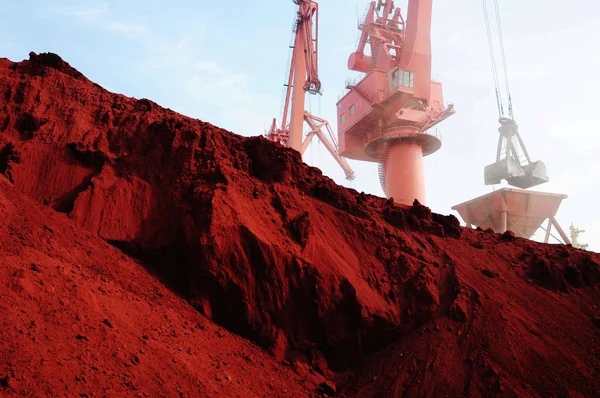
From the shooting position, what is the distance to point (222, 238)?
10.7m

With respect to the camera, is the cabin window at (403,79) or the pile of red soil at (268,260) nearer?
the pile of red soil at (268,260)

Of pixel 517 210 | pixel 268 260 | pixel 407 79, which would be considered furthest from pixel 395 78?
pixel 268 260

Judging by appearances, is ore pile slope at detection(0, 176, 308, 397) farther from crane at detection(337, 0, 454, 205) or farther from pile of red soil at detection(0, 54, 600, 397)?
crane at detection(337, 0, 454, 205)

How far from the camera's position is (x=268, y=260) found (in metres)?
10.8

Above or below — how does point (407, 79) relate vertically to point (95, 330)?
above

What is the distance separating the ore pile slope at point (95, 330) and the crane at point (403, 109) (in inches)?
993

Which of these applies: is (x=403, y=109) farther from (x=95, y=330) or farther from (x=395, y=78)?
(x=95, y=330)

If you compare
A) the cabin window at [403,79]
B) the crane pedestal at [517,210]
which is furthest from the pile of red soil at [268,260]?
the cabin window at [403,79]

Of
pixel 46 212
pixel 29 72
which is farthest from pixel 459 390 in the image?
pixel 29 72

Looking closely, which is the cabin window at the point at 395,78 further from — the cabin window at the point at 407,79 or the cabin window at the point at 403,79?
the cabin window at the point at 407,79

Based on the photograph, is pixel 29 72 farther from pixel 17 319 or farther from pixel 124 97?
pixel 17 319

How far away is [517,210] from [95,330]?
3137cm

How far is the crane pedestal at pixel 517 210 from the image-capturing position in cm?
3359

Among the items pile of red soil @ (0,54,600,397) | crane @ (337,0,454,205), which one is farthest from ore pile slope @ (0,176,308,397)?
crane @ (337,0,454,205)
